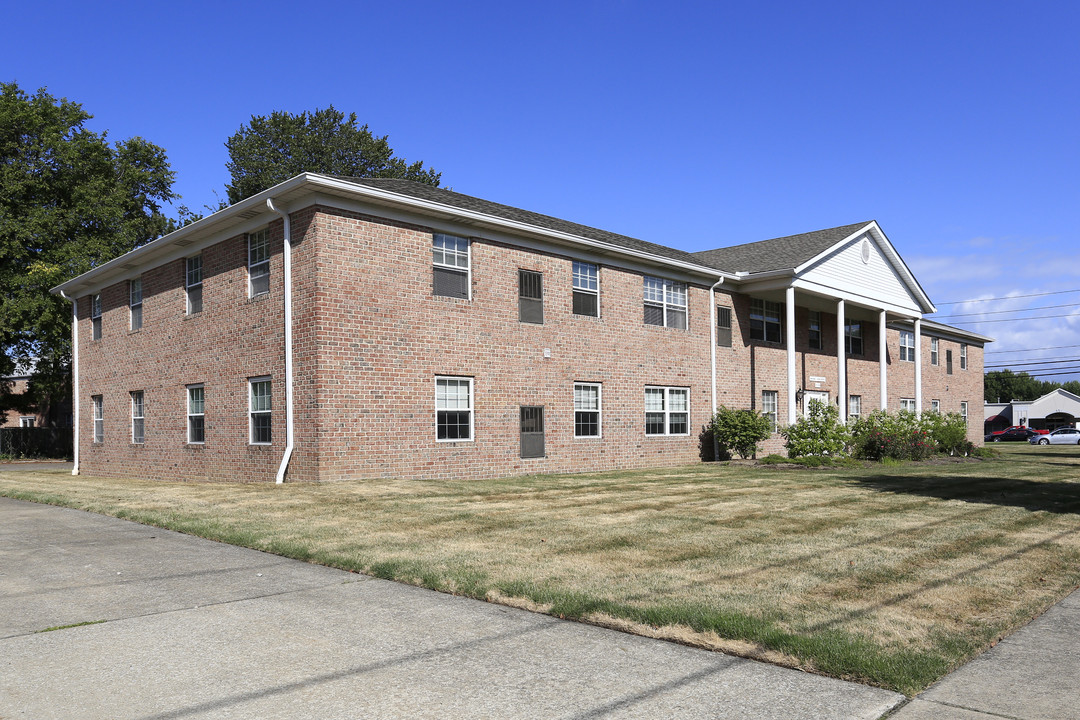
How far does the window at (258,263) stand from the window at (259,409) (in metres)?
1.92

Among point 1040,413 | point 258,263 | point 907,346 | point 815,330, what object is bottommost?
point 1040,413

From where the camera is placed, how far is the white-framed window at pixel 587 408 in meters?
20.5

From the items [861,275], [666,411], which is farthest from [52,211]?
[861,275]

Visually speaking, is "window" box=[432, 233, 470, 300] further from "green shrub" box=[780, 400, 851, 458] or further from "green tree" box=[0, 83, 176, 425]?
"green tree" box=[0, 83, 176, 425]

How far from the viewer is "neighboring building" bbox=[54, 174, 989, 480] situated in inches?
628

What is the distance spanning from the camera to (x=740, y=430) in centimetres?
2398

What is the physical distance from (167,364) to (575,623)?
1794 centimetres

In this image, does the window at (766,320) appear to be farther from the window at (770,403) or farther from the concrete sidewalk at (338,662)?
the concrete sidewalk at (338,662)

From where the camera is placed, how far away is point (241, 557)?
27.1 feet

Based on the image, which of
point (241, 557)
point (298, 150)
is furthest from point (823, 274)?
point (298, 150)

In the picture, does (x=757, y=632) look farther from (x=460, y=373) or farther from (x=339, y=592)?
(x=460, y=373)

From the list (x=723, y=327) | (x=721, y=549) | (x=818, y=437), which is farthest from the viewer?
(x=723, y=327)

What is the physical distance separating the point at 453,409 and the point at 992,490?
10.6 meters

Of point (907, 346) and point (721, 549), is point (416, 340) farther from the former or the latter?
point (907, 346)
